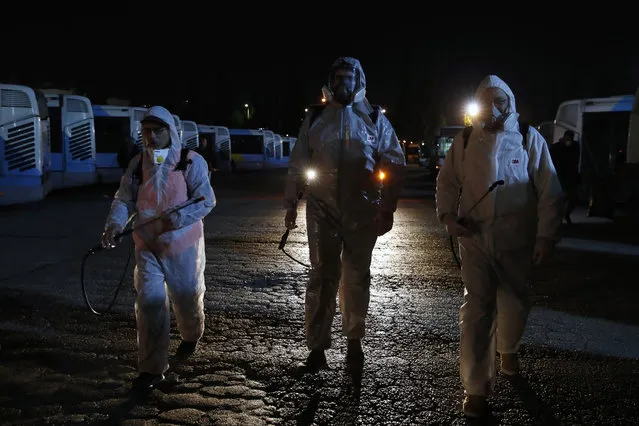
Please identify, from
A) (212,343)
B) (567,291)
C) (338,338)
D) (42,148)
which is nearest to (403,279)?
(567,291)

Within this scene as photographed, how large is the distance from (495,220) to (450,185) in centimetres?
38

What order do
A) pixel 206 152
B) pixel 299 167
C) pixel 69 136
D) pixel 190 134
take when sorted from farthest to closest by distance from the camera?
1. pixel 190 134
2. pixel 69 136
3. pixel 206 152
4. pixel 299 167

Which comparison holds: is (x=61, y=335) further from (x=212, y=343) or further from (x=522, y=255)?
(x=522, y=255)

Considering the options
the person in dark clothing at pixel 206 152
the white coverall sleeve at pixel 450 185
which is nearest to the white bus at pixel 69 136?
the person in dark clothing at pixel 206 152

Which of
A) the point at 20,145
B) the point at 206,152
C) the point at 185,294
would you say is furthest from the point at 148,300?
the point at 20,145

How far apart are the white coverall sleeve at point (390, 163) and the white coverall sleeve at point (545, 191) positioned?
969 millimetres

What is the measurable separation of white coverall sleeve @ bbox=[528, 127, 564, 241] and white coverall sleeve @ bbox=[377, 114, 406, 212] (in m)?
0.97

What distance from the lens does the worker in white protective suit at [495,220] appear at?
13.5 feet

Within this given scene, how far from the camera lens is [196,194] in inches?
189

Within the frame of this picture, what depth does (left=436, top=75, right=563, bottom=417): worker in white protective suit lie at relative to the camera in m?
4.13

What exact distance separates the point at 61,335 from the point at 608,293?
562 centimetres

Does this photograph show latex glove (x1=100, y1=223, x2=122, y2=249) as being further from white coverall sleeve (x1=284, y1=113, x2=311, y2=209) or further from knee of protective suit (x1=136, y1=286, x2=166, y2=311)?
white coverall sleeve (x1=284, y1=113, x2=311, y2=209)

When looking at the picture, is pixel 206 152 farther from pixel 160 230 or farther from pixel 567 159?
pixel 160 230

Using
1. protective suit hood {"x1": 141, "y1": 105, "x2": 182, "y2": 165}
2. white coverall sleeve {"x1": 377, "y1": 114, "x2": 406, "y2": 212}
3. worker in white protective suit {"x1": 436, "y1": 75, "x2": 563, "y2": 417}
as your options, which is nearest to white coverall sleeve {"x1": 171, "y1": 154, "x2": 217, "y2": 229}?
protective suit hood {"x1": 141, "y1": 105, "x2": 182, "y2": 165}
